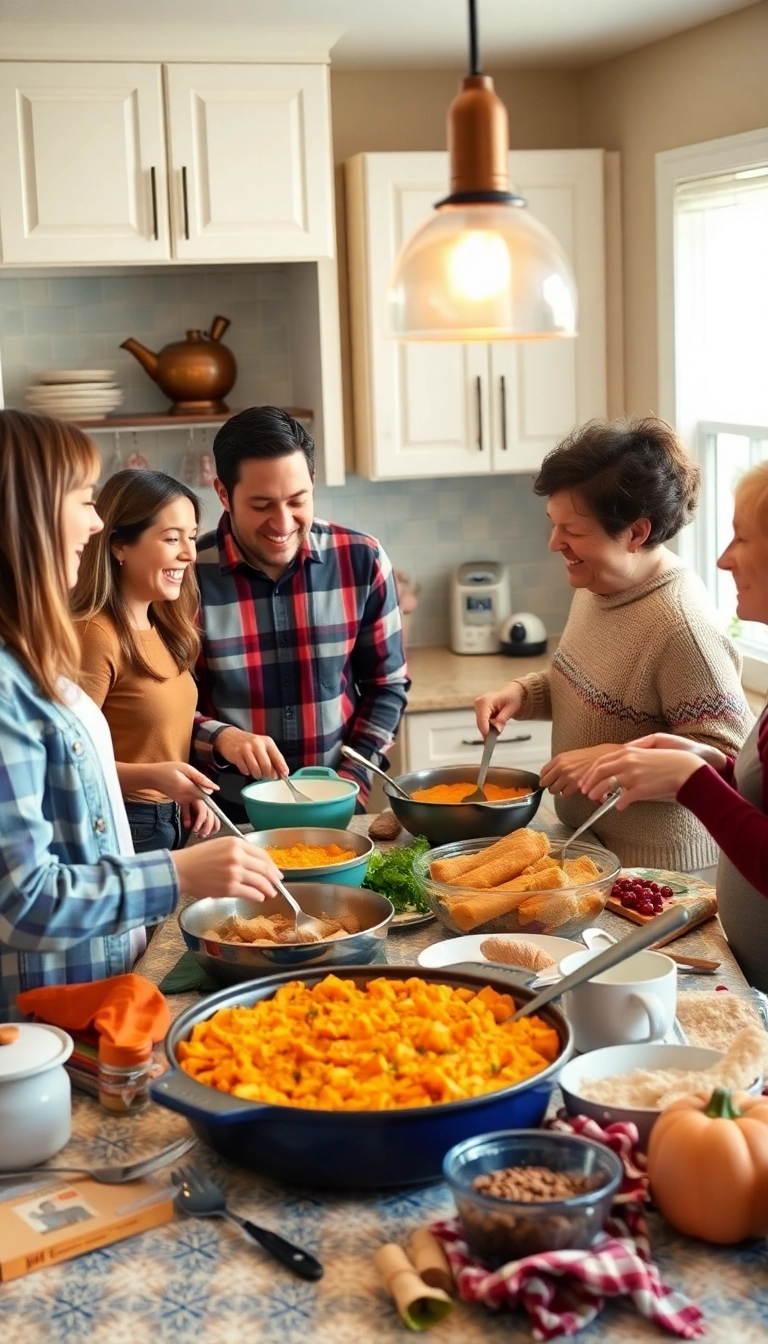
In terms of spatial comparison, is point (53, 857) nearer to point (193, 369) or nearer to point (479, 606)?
point (193, 369)

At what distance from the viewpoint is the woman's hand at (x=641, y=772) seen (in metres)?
1.98

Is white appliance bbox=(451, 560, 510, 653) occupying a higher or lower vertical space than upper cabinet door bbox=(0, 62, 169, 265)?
lower

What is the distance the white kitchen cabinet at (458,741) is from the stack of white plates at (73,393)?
1.28 meters

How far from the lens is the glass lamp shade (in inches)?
67.1

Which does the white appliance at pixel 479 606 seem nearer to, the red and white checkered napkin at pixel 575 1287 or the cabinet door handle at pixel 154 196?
the cabinet door handle at pixel 154 196

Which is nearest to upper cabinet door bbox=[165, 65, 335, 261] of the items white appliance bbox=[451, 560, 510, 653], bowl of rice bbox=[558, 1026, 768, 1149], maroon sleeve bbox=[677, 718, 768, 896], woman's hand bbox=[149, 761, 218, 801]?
white appliance bbox=[451, 560, 510, 653]

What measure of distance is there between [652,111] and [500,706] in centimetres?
229

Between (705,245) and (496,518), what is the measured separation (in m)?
1.14

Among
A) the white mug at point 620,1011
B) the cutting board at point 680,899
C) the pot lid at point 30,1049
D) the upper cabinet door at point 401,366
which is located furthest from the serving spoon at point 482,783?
the upper cabinet door at point 401,366

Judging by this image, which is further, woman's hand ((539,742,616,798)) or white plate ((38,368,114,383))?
white plate ((38,368,114,383))

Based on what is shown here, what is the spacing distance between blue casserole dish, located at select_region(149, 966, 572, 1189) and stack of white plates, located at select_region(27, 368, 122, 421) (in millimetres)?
3084

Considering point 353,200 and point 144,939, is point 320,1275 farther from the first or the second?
point 353,200

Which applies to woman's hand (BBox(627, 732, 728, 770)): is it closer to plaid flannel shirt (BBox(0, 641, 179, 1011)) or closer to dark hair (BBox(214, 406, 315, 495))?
plaid flannel shirt (BBox(0, 641, 179, 1011))

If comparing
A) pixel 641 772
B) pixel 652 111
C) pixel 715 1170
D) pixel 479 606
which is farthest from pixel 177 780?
pixel 652 111
